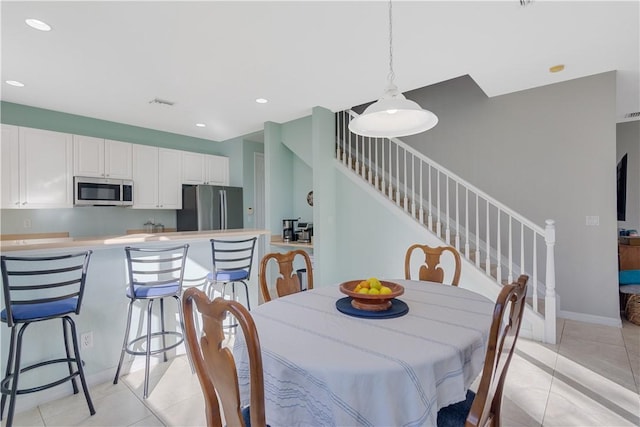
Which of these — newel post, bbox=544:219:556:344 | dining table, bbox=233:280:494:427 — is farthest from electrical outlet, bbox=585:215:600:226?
dining table, bbox=233:280:494:427

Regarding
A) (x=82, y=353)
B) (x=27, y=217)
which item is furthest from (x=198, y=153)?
(x=82, y=353)

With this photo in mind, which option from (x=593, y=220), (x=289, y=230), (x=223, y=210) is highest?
(x=223, y=210)

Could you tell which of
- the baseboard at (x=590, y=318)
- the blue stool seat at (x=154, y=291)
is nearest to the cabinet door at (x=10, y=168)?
the blue stool seat at (x=154, y=291)

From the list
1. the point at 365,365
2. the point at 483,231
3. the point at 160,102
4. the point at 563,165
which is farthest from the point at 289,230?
the point at 365,365

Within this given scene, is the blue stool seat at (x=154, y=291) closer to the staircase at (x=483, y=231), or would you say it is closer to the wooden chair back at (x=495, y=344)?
the wooden chair back at (x=495, y=344)

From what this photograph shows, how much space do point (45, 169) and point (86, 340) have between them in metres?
2.71

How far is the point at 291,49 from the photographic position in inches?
102

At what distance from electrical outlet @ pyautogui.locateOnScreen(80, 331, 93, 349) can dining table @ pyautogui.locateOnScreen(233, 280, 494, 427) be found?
1739mm

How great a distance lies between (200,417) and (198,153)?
4437 millimetres

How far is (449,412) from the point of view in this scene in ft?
3.93

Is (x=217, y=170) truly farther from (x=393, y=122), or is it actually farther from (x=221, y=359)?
(x=221, y=359)

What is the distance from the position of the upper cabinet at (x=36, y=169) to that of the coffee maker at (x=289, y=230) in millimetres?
2873

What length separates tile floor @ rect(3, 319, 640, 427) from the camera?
1.86 metres

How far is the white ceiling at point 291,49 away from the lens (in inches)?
82.9
